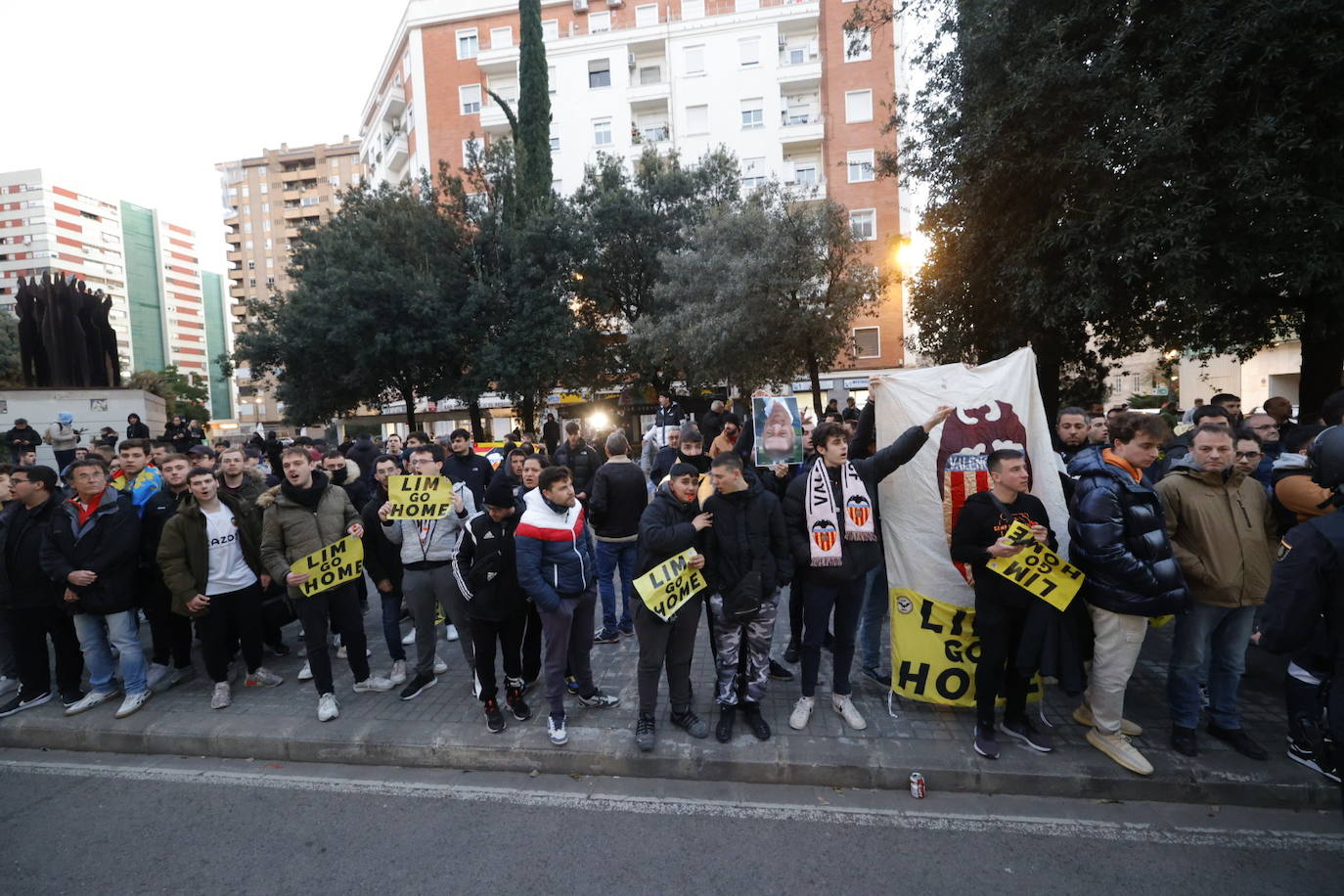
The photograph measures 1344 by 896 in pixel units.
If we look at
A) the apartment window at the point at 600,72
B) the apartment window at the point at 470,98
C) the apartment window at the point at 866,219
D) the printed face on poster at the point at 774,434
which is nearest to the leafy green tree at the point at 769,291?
the printed face on poster at the point at 774,434

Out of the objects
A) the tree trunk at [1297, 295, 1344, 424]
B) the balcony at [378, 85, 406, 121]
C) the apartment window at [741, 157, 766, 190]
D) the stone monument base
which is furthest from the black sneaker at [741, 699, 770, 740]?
the balcony at [378, 85, 406, 121]

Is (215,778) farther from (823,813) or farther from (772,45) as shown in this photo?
(772,45)

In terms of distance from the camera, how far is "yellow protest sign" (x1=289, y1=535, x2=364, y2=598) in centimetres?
470

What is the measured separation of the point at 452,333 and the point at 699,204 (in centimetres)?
1005

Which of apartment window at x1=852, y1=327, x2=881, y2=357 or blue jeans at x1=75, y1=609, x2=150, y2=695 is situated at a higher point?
apartment window at x1=852, y1=327, x2=881, y2=357

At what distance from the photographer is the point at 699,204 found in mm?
23594

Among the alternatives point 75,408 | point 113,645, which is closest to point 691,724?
point 113,645

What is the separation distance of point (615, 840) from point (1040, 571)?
2828 millimetres

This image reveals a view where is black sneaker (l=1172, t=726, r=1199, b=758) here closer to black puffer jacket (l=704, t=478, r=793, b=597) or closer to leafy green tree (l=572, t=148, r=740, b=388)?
black puffer jacket (l=704, t=478, r=793, b=597)

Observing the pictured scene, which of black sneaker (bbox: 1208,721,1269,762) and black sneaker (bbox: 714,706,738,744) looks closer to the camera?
black sneaker (bbox: 1208,721,1269,762)

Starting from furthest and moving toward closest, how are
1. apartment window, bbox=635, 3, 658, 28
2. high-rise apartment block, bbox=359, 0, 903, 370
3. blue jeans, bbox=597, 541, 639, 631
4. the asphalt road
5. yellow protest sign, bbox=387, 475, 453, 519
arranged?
apartment window, bbox=635, 3, 658, 28, high-rise apartment block, bbox=359, 0, 903, 370, blue jeans, bbox=597, 541, 639, 631, yellow protest sign, bbox=387, 475, 453, 519, the asphalt road

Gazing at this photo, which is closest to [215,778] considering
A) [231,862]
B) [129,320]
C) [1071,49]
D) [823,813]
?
[231,862]

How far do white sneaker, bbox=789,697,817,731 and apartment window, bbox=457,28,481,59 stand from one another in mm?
42452

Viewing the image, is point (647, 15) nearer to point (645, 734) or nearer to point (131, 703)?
point (131, 703)
